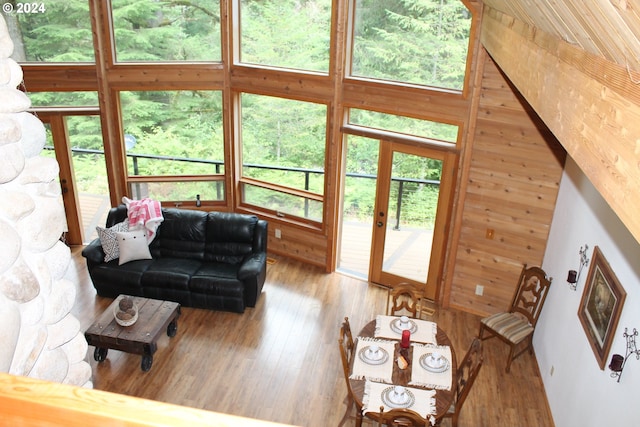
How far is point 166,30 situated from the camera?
6766 mm

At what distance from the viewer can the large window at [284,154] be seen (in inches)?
265

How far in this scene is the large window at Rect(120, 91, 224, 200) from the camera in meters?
7.08

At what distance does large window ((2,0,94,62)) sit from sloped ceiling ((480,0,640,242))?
587 centimetres

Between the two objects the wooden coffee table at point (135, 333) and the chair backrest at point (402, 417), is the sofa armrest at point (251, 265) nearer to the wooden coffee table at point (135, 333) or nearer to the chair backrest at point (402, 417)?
the wooden coffee table at point (135, 333)

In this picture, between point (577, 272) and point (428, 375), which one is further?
point (577, 272)

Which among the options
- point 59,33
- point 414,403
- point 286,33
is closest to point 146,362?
point 414,403

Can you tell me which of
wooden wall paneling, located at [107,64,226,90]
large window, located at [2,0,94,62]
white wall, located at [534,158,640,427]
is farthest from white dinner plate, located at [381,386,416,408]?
large window, located at [2,0,94,62]

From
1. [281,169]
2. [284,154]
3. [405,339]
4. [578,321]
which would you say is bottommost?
[405,339]

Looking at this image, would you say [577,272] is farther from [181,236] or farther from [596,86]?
[181,236]

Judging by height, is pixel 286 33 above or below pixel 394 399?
above

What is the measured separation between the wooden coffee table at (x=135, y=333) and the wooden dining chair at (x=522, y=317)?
10.8ft

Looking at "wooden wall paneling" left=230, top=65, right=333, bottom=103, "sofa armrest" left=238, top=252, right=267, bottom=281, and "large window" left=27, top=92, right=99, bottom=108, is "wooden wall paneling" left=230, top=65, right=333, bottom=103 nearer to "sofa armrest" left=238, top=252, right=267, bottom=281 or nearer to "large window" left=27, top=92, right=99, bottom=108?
"large window" left=27, top=92, right=99, bottom=108

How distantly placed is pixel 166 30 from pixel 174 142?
57.1 inches

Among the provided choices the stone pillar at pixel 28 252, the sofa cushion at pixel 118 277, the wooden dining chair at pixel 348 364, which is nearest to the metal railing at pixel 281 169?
the sofa cushion at pixel 118 277
